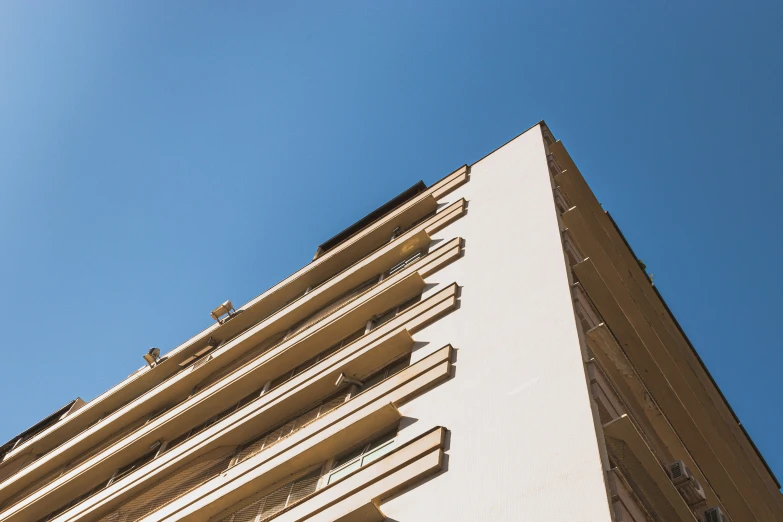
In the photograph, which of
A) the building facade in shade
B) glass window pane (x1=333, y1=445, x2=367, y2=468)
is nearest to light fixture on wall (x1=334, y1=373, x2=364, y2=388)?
the building facade in shade

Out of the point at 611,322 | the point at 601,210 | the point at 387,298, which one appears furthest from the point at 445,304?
the point at 601,210

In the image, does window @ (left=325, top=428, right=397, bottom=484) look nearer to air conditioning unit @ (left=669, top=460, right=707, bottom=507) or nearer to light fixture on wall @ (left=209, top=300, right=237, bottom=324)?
air conditioning unit @ (left=669, top=460, right=707, bottom=507)

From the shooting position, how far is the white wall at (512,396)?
24.7 ft

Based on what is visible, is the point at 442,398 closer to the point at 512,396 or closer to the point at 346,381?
the point at 512,396

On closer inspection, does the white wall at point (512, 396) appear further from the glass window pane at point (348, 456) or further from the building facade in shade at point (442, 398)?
the glass window pane at point (348, 456)

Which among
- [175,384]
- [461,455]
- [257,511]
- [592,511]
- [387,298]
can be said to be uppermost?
[175,384]

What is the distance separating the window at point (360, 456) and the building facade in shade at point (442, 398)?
0.04m

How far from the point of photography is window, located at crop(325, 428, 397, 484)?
10367 mm

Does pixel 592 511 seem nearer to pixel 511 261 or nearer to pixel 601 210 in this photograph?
pixel 511 261

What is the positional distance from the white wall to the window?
1.60ft

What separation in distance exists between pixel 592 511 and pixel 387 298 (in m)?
8.35

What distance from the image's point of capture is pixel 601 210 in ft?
62.3

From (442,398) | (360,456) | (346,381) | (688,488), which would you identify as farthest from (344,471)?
(688,488)

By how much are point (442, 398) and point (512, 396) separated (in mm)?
1262
